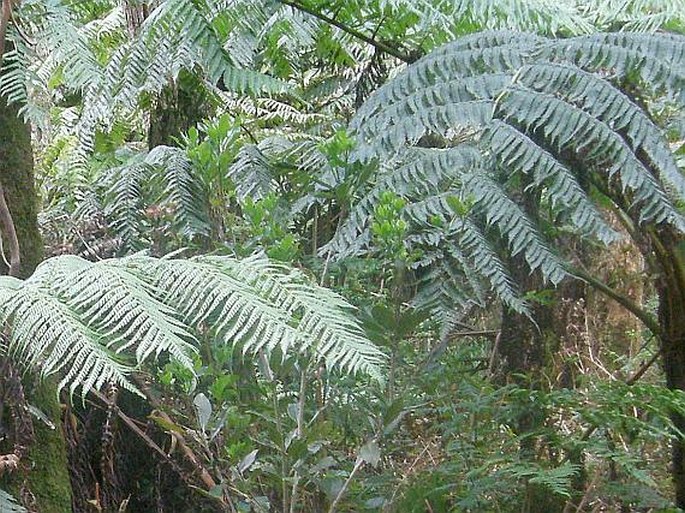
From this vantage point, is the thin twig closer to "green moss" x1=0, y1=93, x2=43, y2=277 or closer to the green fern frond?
the green fern frond

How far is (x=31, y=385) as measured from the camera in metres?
1.35

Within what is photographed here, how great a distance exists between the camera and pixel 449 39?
167 centimetres

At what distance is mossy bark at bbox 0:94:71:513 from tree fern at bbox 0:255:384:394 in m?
0.39

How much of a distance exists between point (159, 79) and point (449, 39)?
58cm

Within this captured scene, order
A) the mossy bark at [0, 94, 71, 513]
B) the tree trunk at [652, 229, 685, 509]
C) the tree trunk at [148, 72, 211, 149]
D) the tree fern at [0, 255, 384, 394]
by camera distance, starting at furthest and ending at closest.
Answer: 1. the tree trunk at [148, 72, 211, 149]
2. the tree trunk at [652, 229, 685, 509]
3. the mossy bark at [0, 94, 71, 513]
4. the tree fern at [0, 255, 384, 394]

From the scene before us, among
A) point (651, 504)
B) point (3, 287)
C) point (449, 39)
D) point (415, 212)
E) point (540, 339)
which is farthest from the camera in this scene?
point (540, 339)

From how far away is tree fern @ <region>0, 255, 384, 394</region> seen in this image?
0.91m

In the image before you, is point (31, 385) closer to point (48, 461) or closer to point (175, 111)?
point (48, 461)

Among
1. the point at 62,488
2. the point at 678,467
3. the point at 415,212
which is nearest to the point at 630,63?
the point at 415,212

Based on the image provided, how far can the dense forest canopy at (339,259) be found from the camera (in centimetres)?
105

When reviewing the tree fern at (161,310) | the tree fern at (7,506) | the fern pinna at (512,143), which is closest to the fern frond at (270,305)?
the tree fern at (161,310)

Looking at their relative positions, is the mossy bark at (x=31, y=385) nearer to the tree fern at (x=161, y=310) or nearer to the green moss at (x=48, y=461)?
the green moss at (x=48, y=461)

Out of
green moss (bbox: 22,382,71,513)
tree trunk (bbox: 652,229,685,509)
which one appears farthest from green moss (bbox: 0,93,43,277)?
tree trunk (bbox: 652,229,685,509)

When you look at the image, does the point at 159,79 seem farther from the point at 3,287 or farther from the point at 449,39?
the point at 3,287
